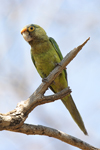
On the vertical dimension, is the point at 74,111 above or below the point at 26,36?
below

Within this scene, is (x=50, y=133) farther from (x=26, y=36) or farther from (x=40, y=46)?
(x=26, y=36)

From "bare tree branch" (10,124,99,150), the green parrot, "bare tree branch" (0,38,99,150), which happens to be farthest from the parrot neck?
"bare tree branch" (10,124,99,150)

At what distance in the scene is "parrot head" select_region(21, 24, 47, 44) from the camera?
542 centimetres

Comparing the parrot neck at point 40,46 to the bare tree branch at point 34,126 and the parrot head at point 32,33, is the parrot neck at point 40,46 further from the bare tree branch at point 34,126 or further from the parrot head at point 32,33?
the bare tree branch at point 34,126

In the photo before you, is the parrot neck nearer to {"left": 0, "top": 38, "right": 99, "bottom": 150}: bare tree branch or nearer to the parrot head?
the parrot head

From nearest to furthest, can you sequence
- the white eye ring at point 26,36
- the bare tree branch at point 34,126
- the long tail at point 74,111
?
the bare tree branch at point 34,126
the long tail at point 74,111
the white eye ring at point 26,36

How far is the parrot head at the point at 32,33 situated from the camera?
5.42 metres

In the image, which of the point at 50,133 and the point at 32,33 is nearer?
the point at 50,133

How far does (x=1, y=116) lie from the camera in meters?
3.32

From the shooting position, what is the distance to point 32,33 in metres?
5.45

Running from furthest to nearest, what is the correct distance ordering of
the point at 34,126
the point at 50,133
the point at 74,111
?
the point at 74,111 < the point at 50,133 < the point at 34,126

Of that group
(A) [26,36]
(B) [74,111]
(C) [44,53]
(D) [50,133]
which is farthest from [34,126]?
(A) [26,36]

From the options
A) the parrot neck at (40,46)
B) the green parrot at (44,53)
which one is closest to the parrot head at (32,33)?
the green parrot at (44,53)

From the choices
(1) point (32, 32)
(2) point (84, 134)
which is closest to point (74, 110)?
(2) point (84, 134)
